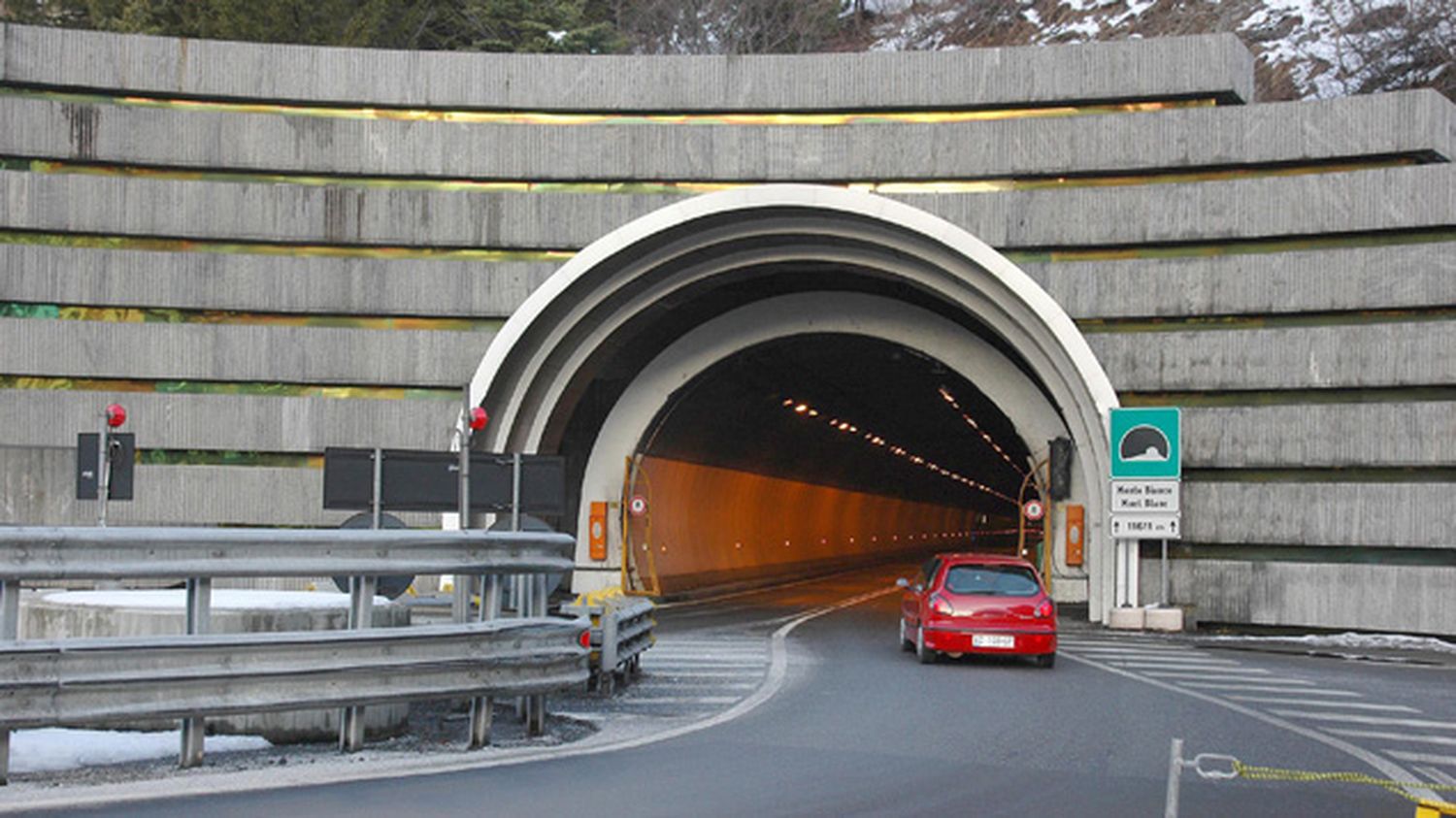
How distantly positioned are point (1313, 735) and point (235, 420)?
2207 centimetres

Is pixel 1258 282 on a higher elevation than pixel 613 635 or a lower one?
higher

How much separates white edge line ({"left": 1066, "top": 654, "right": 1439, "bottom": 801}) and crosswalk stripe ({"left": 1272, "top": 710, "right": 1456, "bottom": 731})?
1.19 ft

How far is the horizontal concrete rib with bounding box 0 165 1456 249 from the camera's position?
2902 cm

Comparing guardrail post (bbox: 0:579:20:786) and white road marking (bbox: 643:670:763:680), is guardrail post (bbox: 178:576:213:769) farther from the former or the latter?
white road marking (bbox: 643:670:763:680)

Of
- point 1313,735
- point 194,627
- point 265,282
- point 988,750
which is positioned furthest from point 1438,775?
point 265,282

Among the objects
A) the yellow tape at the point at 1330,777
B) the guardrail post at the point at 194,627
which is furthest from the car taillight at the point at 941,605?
the guardrail post at the point at 194,627

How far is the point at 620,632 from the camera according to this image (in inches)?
615

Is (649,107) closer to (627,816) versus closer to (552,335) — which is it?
(552,335)

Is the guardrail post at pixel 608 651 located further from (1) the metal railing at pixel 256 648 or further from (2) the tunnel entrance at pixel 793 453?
(2) the tunnel entrance at pixel 793 453

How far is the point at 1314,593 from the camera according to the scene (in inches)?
1095

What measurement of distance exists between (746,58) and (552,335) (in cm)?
656

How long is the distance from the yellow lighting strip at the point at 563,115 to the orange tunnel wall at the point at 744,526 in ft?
30.2

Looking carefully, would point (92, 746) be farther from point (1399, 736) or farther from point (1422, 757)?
point (1399, 736)

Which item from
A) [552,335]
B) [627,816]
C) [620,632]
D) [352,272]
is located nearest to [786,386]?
[552,335]
